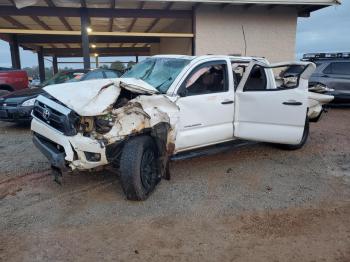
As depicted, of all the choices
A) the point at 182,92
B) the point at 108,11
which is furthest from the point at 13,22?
the point at 182,92

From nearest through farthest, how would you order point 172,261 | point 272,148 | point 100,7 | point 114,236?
point 172,261
point 114,236
point 272,148
point 100,7

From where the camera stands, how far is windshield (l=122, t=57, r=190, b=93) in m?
4.96

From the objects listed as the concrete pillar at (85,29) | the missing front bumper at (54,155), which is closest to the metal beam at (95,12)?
the concrete pillar at (85,29)

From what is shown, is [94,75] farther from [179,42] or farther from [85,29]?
[179,42]

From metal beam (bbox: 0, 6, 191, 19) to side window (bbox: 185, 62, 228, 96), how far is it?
8.45 metres

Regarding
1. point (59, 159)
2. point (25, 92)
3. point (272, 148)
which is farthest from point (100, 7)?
point (59, 159)

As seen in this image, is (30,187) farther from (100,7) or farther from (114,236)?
(100,7)

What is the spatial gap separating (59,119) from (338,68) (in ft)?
36.2

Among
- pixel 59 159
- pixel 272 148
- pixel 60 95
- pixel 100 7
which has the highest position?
pixel 100 7

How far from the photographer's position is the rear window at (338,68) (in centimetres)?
1216

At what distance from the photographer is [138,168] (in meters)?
4.09

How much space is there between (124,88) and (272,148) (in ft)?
12.0

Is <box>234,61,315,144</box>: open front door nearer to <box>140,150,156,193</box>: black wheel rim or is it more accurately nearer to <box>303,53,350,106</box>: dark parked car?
<box>140,150,156,193</box>: black wheel rim

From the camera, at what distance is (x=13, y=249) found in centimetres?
322
